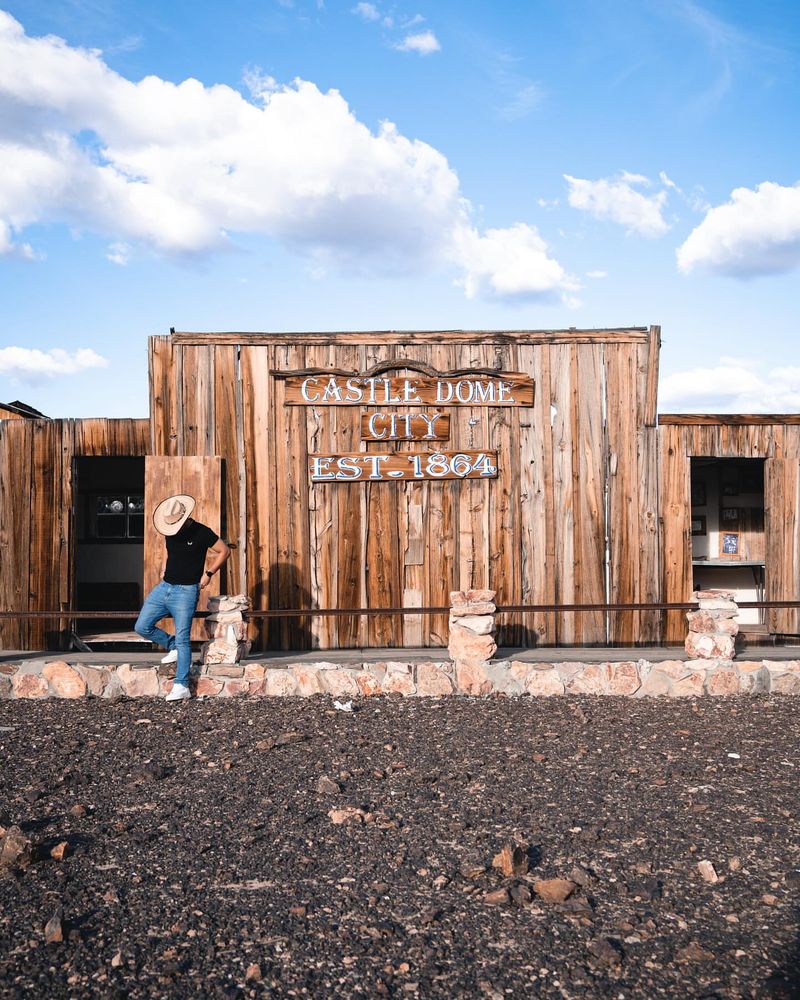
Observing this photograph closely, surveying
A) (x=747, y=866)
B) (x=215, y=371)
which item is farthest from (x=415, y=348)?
(x=747, y=866)

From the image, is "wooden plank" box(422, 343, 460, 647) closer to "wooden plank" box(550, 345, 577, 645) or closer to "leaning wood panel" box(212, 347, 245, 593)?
"wooden plank" box(550, 345, 577, 645)

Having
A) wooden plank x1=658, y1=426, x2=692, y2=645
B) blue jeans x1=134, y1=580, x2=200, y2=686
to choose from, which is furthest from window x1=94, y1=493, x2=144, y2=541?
wooden plank x1=658, y1=426, x2=692, y2=645

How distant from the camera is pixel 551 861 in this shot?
437 cm

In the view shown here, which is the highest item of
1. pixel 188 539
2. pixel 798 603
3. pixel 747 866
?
pixel 188 539

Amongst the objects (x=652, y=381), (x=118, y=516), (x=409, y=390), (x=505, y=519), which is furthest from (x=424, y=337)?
(x=118, y=516)

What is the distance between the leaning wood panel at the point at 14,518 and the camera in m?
10.4

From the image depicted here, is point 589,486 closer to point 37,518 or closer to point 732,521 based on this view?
point 732,521

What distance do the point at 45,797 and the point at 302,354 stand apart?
6.11 m

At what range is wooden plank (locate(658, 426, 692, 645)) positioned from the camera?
33.8 feet

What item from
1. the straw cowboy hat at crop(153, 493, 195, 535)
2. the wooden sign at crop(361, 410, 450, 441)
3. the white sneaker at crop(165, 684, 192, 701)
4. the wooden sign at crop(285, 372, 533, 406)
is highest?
the wooden sign at crop(285, 372, 533, 406)

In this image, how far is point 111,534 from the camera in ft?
47.0

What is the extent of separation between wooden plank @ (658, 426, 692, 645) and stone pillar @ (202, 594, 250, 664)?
5044mm

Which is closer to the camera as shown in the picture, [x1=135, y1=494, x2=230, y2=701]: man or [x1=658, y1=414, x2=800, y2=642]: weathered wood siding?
[x1=135, y1=494, x2=230, y2=701]: man

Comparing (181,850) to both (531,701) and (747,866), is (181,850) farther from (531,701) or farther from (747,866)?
(531,701)
